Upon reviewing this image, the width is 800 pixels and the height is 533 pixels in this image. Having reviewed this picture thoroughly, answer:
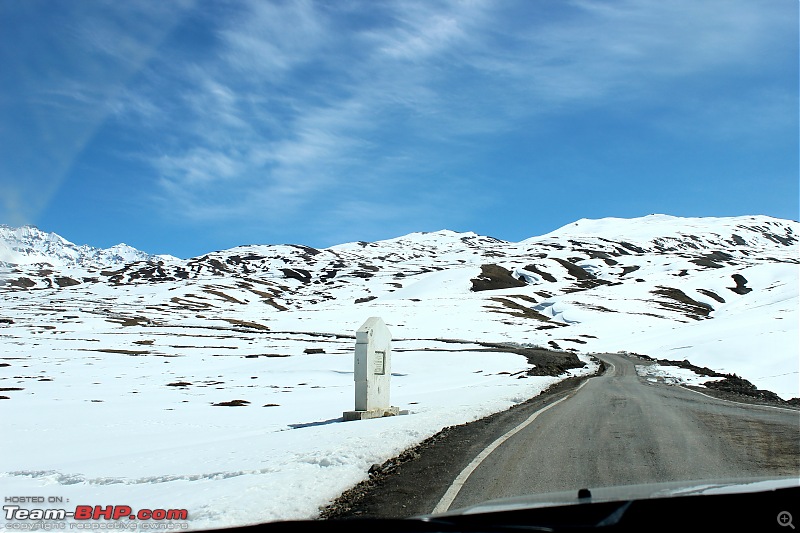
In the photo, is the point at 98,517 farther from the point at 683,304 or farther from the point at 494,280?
the point at 494,280

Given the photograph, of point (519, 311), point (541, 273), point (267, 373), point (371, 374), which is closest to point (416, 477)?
point (371, 374)

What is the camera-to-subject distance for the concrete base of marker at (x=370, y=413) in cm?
1657

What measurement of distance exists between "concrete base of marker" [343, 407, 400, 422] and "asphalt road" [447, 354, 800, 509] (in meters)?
4.64

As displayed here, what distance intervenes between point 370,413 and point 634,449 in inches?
338

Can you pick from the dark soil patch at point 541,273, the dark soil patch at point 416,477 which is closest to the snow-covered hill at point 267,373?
the dark soil patch at point 416,477

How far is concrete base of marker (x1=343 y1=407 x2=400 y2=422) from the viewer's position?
16.6 meters

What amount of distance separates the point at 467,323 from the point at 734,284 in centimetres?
8788

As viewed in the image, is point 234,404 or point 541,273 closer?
point 234,404

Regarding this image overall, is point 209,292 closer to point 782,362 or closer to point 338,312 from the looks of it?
point 338,312

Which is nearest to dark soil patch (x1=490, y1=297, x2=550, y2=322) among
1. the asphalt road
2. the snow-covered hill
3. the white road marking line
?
the snow-covered hill

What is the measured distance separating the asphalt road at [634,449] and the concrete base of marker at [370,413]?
4644 mm

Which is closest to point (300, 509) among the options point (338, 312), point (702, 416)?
point (702, 416)

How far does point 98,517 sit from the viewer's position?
22.4ft

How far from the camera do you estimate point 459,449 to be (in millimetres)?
10492
